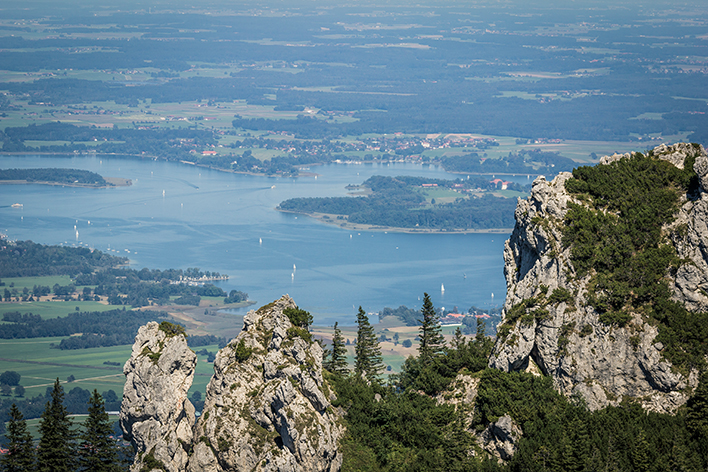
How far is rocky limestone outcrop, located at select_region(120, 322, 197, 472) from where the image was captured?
3306 centimetres

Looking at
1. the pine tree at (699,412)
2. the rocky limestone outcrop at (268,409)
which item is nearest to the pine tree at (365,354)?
the rocky limestone outcrop at (268,409)

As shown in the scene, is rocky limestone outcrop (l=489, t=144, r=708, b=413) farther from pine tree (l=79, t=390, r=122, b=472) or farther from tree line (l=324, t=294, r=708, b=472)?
pine tree (l=79, t=390, r=122, b=472)

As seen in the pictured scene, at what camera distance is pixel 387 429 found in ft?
119

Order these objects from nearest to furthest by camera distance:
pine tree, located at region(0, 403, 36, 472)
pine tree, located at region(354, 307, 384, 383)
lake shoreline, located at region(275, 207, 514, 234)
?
1. pine tree, located at region(0, 403, 36, 472)
2. pine tree, located at region(354, 307, 384, 383)
3. lake shoreline, located at region(275, 207, 514, 234)

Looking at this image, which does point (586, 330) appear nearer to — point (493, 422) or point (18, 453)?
point (493, 422)

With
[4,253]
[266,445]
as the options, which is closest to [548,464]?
[266,445]

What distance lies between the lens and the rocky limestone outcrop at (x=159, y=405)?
33062mm

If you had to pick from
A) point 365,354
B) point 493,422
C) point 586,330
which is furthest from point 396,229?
point 493,422

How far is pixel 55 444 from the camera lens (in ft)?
111

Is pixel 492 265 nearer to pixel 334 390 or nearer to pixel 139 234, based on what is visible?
pixel 139 234

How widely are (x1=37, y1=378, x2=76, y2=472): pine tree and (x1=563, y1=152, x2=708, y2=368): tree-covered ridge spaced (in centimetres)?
1959

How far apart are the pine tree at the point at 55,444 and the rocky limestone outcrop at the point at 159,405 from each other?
7.13 ft

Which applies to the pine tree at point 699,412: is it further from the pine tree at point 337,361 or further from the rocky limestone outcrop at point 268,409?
the pine tree at point 337,361

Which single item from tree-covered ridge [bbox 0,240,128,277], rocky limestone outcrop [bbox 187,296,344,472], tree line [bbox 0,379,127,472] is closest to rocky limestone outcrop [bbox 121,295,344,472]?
rocky limestone outcrop [bbox 187,296,344,472]
